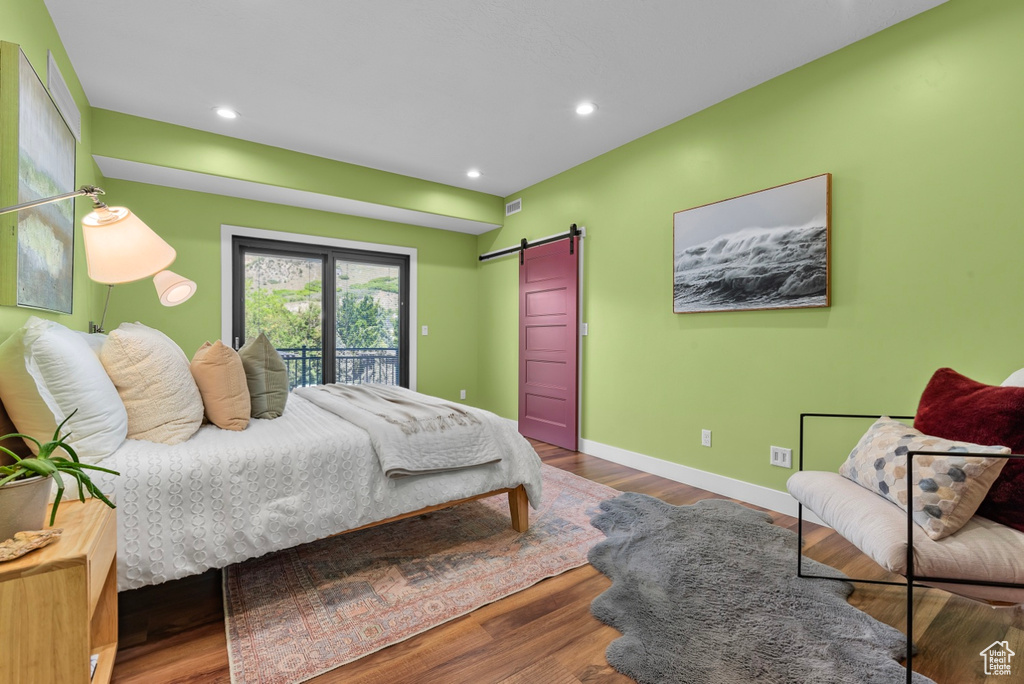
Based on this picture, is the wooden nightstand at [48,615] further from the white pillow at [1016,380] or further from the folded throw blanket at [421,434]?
the white pillow at [1016,380]

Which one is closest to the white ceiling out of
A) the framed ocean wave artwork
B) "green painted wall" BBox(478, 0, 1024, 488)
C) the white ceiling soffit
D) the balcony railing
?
"green painted wall" BBox(478, 0, 1024, 488)

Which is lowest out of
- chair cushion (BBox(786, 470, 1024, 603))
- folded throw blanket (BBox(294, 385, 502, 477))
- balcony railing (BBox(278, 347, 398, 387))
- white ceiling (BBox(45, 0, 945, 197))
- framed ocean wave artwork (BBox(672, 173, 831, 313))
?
chair cushion (BBox(786, 470, 1024, 603))

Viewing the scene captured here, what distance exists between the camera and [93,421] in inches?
60.8

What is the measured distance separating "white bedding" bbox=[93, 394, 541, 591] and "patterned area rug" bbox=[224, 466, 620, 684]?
272 mm

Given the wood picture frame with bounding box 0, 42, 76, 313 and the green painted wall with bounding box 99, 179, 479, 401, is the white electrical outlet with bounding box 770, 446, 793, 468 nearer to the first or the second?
the green painted wall with bounding box 99, 179, 479, 401

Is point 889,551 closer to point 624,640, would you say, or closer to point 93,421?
point 624,640

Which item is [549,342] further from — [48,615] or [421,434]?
[48,615]

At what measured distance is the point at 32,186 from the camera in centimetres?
188

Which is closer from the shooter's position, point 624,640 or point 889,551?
point 889,551

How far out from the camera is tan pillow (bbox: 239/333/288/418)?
2.33 metres

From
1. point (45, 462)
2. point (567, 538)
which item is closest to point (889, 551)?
point (567, 538)

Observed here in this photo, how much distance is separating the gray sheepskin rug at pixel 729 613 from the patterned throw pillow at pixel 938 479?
0.49 metres

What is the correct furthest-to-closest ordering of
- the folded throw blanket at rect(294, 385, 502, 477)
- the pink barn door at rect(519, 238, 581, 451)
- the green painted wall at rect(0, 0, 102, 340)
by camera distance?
the pink barn door at rect(519, 238, 581, 451) < the folded throw blanket at rect(294, 385, 502, 477) < the green painted wall at rect(0, 0, 102, 340)

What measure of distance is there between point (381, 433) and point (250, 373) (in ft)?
2.76
